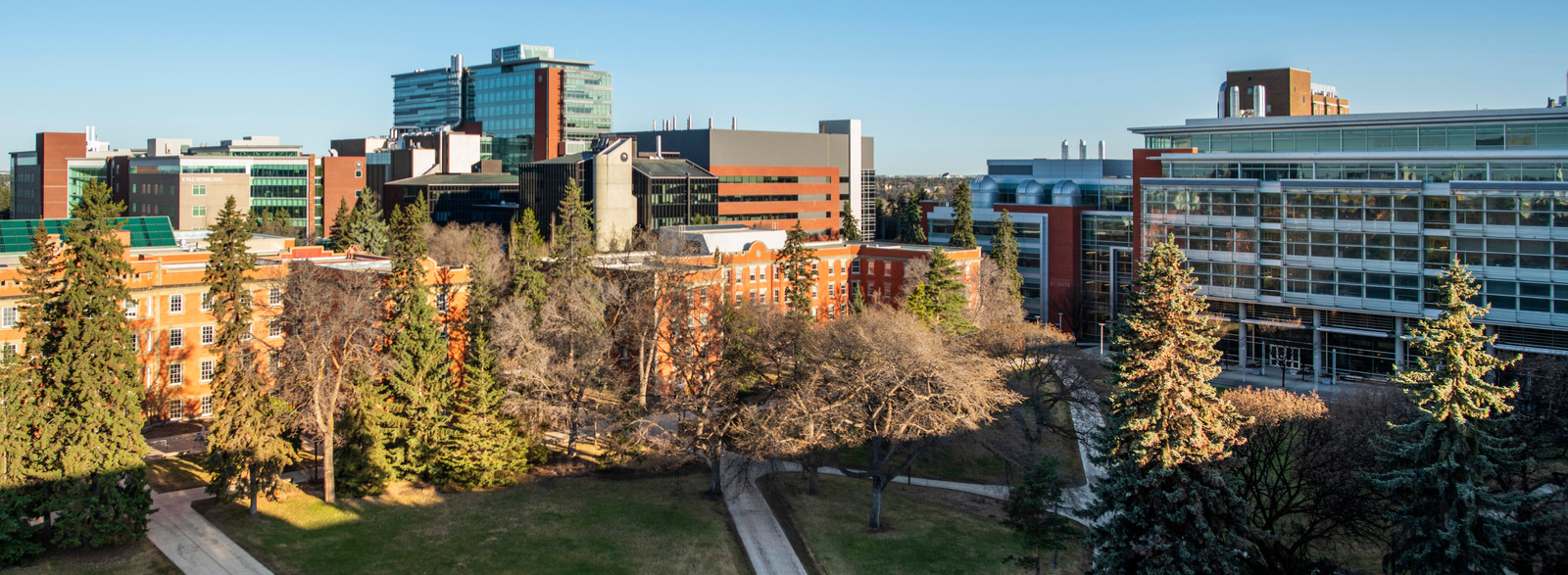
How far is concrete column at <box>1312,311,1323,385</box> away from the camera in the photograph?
7175 cm

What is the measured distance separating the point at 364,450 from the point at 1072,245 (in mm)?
63588

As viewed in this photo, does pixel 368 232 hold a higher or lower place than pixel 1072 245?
higher

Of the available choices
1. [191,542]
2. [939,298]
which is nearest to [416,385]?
[191,542]

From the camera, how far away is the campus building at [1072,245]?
92.1m

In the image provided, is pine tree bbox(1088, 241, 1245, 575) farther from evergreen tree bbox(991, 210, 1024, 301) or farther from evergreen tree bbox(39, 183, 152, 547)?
evergreen tree bbox(991, 210, 1024, 301)

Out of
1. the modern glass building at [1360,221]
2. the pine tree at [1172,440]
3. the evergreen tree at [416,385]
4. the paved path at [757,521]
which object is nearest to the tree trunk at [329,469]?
the evergreen tree at [416,385]

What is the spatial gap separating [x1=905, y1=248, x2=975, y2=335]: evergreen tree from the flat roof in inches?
844

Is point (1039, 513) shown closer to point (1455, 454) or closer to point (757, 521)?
point (757, 521)

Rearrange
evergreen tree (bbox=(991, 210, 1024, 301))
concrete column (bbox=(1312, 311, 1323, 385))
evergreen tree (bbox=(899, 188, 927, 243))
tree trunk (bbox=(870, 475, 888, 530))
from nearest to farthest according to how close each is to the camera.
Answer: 1. tree trunk (bbox=(870, 475, 888, 530))
2. concrete column (bbox=(1312, 311, 1323, 385))
3. evergreen tree (bbox=(991, 210, 1024, 301))
4. evergreen tree (bbox=(899, 188, 927, 243))

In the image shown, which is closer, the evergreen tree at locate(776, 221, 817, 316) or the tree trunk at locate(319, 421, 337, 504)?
the tree trunk at locate(319, 421, 337, 504)

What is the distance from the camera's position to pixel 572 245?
229ft

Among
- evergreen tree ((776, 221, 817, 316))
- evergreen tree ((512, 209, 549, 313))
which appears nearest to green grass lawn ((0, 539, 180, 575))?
evergreen tree ((512, 209, 549, 313))

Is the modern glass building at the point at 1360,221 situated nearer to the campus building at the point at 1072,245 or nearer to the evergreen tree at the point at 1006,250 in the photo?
the campus building at the point at 1072,245

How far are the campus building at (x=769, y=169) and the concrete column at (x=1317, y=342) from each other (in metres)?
58.9
